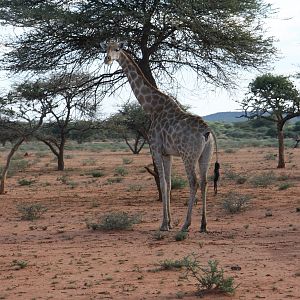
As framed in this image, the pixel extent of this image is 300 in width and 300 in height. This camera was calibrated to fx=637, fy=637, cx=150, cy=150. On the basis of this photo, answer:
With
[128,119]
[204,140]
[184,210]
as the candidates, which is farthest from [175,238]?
[128,119]

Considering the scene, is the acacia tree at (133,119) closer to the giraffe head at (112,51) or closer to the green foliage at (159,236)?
the giraffe head at (112,51)

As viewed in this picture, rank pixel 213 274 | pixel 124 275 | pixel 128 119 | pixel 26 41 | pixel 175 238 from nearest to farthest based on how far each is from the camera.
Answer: pixel 213 274 → pixel 124 275 → pixel 175 238 → pixel 26 41 → pixel 128 119

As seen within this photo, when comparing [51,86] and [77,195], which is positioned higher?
[51,86]

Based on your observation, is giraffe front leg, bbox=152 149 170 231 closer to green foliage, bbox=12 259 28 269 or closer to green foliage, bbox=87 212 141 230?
green foliage, bbox=87 212 141 230

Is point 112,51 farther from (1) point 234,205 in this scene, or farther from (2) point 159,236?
(1) point 234,205

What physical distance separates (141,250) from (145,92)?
4248 mm

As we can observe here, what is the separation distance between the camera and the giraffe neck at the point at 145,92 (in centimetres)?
1284

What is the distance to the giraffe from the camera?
458 inches

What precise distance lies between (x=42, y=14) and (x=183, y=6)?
10.9 feet

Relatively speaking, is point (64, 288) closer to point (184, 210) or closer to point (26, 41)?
point (184, 210)

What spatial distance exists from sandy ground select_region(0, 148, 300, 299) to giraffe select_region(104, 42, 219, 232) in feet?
2.75

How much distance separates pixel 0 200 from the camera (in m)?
18.5

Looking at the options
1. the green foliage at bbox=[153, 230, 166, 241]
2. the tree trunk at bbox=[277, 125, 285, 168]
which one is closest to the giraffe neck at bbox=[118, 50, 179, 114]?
the green foliage at bbox=[153, 230, 166, 241]

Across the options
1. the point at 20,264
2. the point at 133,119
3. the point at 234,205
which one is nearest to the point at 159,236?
the point at 20,264
